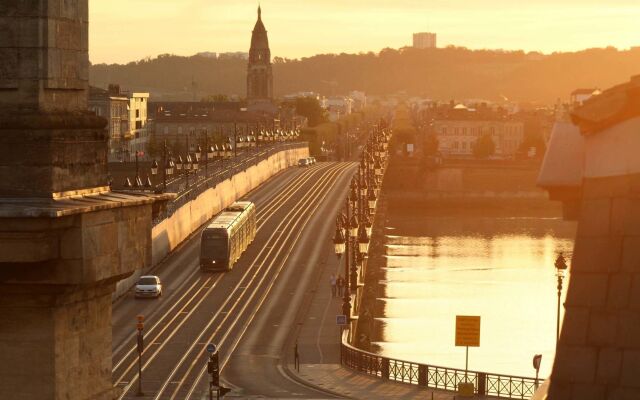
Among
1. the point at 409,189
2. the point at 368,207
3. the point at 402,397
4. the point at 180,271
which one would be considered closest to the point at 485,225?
the point at 409,189

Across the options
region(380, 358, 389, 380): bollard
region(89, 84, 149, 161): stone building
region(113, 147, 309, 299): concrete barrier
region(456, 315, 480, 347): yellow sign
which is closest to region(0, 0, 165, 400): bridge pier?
region(380, 358, 389, 380): bollard

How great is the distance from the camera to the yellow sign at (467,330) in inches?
1615

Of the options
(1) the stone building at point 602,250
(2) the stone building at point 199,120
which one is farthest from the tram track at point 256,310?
(2) the stone building at point 199,120

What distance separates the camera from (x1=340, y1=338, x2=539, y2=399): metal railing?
3653 cm

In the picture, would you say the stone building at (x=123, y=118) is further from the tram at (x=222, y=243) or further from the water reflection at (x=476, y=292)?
the tram at (x=222, y=243)

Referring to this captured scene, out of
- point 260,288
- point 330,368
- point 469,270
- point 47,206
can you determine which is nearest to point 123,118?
point 469,270

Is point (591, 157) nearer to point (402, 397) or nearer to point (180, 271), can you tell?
point (402, 397)

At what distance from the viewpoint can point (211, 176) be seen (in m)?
93.3

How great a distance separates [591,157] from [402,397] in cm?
3039

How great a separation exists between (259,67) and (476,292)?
112 meters

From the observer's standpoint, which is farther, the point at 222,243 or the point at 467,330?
the point at 222,243

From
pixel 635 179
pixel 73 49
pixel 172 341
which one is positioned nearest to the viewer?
pixel 635 179

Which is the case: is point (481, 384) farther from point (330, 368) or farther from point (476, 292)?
point (476, 292)

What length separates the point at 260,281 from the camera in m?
64.5
